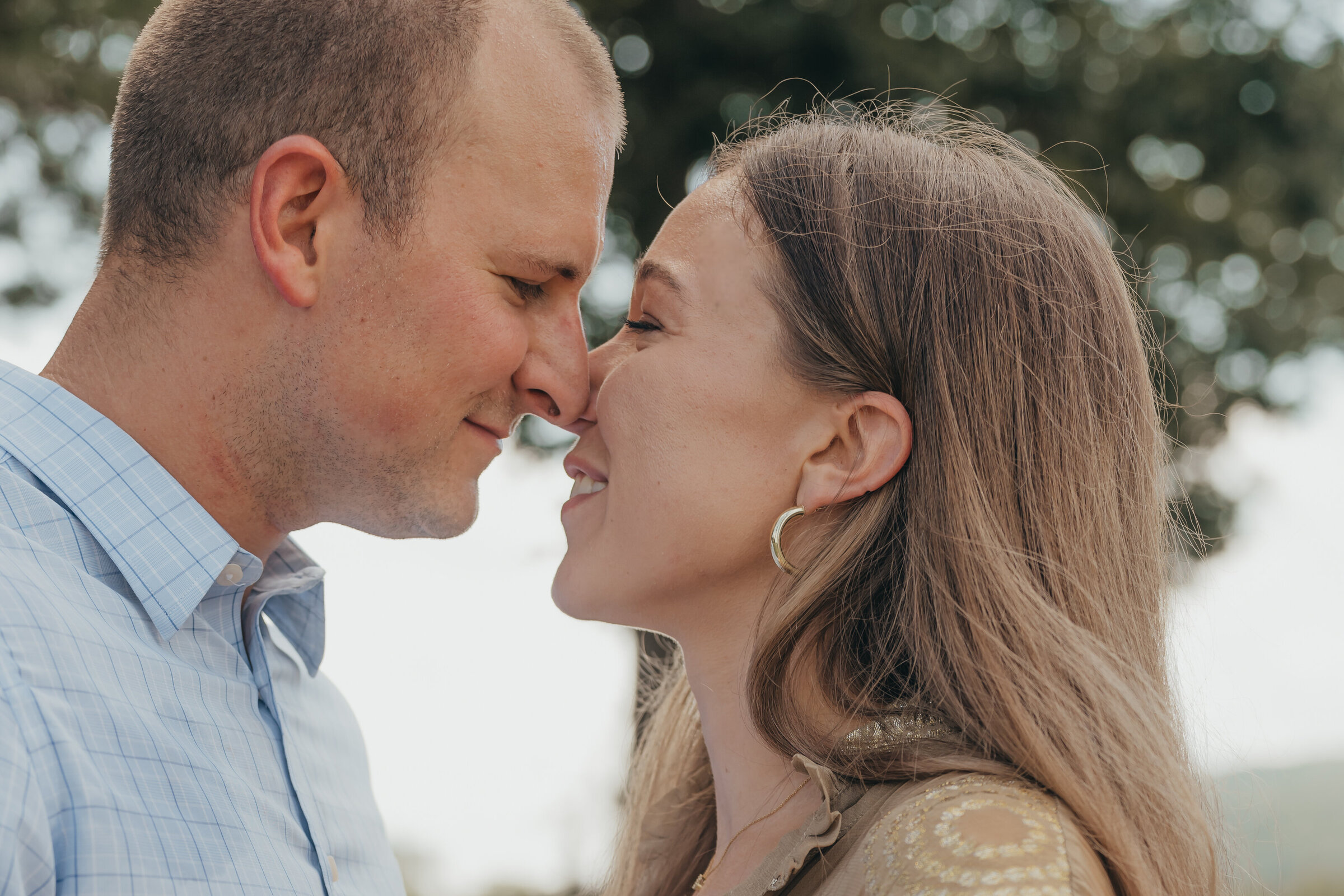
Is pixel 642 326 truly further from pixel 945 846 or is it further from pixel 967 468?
pixel 945 846

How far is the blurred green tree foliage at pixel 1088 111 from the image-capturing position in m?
6.41

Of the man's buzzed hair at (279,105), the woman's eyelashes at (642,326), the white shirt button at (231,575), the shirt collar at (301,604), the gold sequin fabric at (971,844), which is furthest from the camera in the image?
the shirt collar at (301,604)

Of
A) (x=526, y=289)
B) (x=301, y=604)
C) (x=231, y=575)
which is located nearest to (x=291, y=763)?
(x=231, y=575)

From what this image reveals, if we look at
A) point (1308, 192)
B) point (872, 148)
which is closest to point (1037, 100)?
point (1308, 192)

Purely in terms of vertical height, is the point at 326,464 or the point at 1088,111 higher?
the point at 1088,111

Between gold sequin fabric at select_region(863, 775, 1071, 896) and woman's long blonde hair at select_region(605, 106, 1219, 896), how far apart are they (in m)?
0.18

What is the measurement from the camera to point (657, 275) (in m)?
2.53

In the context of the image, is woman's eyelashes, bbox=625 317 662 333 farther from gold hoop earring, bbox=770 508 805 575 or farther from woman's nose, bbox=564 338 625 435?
gold hoop earring, bbox=770 508 805 575

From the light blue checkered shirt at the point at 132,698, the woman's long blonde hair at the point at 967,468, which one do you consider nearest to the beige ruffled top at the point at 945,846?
the woman's long blonde hair at the point at 967,468

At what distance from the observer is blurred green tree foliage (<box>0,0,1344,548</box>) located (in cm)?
641

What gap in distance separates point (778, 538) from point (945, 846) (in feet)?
2.57

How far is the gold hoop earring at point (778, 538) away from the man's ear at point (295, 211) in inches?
42.6

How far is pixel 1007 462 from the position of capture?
223 cm

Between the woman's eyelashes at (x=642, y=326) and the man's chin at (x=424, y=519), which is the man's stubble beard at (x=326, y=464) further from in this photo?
the woman's eyelashes at (x=642, y=326)
